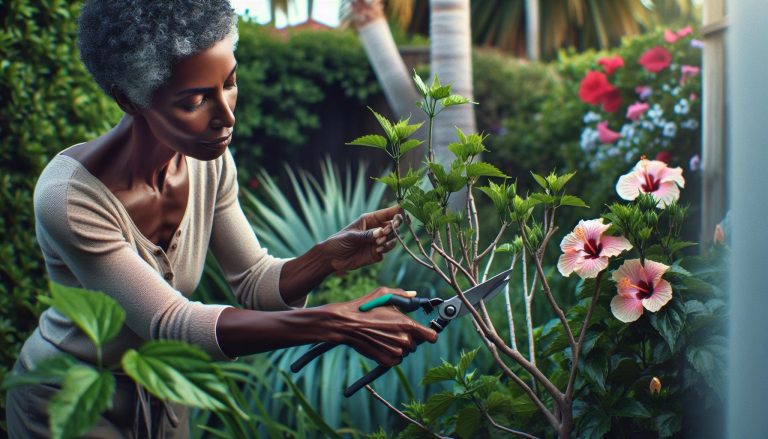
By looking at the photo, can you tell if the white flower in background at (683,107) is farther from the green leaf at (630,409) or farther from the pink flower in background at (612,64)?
the green leaf at (630,409)

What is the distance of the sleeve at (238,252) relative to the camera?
2021 mm

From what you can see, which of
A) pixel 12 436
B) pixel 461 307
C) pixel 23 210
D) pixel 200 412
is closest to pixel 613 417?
pixel 461 307

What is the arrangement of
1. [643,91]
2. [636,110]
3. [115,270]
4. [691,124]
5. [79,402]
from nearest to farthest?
1. [79,402]
2. [115,270]
3. [691,124]
4. [636,110]
5. [643,91]

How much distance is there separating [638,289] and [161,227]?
1.04 metres

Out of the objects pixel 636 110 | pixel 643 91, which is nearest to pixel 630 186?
pixel 636 110

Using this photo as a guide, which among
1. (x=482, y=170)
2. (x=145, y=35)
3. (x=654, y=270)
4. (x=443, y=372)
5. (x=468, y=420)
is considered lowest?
(x=468, y=420)

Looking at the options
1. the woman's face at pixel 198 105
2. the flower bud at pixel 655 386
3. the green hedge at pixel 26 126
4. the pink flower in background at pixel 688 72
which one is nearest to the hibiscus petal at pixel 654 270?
the flower bud at pixel 655 386

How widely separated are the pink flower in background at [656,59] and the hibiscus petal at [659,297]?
13.3 ft

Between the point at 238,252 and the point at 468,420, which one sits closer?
the point at 468,420

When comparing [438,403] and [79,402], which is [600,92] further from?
[79,402]

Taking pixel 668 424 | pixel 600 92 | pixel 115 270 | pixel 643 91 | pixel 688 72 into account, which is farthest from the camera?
pixel 600 92

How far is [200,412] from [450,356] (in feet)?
3.52

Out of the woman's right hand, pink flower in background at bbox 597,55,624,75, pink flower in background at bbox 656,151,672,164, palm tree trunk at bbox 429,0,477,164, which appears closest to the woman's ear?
the woman's right hand

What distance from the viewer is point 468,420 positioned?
196cm
